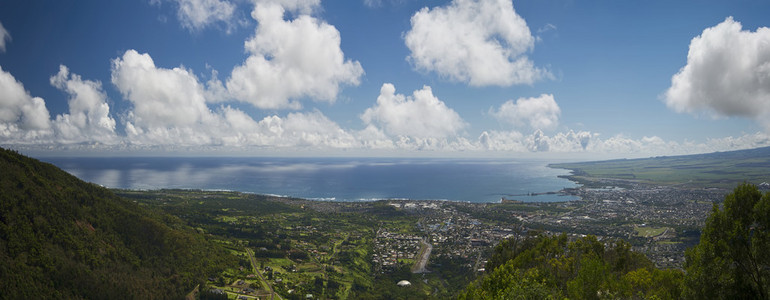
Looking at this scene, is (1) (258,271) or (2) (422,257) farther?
(2) (422,257)

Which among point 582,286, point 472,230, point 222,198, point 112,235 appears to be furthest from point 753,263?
point 222,198

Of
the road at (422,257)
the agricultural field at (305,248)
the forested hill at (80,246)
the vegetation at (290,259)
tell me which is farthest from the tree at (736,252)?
the forested hill at (80,246)

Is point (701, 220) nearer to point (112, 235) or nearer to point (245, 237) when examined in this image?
point (245, 237)

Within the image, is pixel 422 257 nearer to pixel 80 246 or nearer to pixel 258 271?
pixel 258 271

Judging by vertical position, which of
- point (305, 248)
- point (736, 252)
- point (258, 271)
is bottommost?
point (305, 248)

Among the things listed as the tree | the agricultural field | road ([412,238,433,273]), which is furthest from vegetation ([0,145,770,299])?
road ([412,238,433,273])

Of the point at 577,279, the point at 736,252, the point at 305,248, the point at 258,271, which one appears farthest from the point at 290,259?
the point at 736,252
